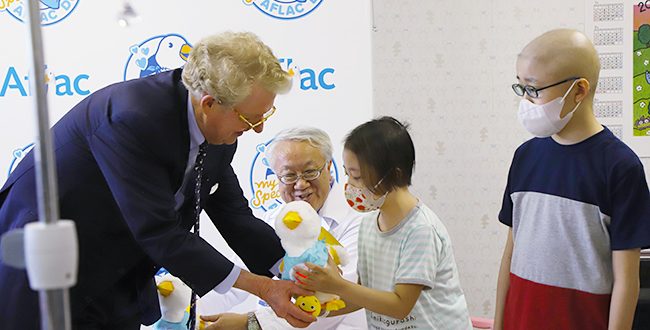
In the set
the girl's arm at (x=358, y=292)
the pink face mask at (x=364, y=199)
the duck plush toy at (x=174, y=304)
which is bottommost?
the duck plush toy at (x=174, y=304)

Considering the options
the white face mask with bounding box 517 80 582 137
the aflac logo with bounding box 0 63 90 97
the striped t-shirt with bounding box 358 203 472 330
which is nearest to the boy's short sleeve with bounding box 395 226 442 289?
the striped t-shirt with bounding box 358 203 472 330

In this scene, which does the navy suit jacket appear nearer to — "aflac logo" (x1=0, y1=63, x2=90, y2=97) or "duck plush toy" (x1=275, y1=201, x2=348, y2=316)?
"duck plush toy" (x1=275, y1=201, x2=348, y2=316)

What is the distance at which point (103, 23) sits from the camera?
89.9 inches

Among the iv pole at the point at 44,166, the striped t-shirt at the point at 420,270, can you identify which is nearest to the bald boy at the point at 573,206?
the striped t-shirt at the point at 420,270

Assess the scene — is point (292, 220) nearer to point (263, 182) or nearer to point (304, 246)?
point (304, 246)

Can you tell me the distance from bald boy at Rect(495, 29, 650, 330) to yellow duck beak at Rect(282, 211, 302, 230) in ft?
1.84

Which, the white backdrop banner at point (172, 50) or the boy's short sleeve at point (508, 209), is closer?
the boy's short sleeve at point (508, 209)

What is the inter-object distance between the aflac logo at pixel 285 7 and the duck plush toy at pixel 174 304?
3.36ft

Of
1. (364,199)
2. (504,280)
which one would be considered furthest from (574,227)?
(364,199)

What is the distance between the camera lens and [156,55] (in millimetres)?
2287

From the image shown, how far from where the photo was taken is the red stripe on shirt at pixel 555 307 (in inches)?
58.0

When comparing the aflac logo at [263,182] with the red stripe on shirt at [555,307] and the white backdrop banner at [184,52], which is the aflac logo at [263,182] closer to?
the white backdrop banner at [184,52]

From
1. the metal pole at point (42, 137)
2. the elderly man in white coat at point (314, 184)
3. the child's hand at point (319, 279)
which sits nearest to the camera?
the metal pole at point (42, 137)

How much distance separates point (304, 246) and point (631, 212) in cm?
72
